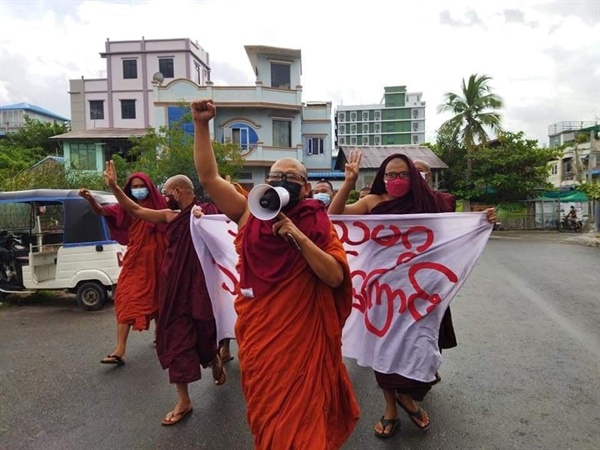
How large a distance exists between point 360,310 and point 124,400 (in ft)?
6.61

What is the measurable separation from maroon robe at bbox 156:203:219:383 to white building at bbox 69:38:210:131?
29.4m

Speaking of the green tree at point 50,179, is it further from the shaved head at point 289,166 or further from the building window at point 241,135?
the building window at point 241,135

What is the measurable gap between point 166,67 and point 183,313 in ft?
101

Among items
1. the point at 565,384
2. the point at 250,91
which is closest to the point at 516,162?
the point at 250,91

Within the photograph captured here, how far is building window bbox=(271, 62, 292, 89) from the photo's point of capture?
26.0 m

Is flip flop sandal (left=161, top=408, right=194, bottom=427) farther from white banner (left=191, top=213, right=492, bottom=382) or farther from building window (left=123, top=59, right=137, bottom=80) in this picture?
building window (left=123, top=59, right=137, bottom=80)

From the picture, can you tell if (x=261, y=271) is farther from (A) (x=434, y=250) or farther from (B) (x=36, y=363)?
(B) (x=36, y=363)

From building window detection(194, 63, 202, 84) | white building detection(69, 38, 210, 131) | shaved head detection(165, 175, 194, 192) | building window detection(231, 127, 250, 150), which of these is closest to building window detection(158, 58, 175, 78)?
white building detection(69, 38, 210, 131)

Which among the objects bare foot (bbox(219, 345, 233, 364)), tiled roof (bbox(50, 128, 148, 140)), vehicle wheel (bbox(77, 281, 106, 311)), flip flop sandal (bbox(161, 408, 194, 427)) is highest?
tiled roof (bbox(50, 128, 148, 140))

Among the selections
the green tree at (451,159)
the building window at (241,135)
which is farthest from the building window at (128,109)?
the green tree at (451,159)

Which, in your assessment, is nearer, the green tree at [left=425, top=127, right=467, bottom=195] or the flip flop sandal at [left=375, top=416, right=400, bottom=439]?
the flip flop sandal at [left=375, top=416, right=400, bottom=439]

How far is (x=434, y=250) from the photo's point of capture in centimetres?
311

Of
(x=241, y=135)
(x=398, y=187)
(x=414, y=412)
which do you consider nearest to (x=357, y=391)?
(x=414, y=412)

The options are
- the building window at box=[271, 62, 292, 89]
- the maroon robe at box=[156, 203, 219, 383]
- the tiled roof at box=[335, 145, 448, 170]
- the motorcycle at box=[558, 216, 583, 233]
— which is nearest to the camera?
the maroon robe at box=[156, 203, 219, 383]
